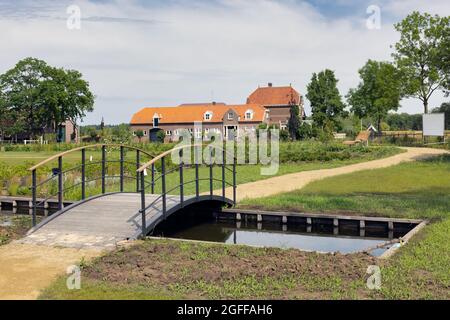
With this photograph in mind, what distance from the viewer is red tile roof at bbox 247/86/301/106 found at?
74.2m

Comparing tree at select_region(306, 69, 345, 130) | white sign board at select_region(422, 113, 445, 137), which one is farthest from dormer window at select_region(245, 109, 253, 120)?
white sign board at select_region(422, 113, 445, 137)

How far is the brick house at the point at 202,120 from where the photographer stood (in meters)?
68.1

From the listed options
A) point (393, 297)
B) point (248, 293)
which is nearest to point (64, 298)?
point (248, 293)

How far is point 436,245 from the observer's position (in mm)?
8898

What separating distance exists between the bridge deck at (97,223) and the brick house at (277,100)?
6182 cm

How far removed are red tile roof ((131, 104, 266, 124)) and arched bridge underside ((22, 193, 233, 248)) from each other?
56.1 metres

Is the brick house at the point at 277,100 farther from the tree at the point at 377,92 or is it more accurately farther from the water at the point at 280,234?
the water at the point at 280,234

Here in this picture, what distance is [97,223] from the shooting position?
35.0 feet

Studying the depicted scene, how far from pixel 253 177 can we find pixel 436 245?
13737mm

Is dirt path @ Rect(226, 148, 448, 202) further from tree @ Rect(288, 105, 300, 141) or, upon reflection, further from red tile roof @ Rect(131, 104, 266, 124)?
red tile roof @ Rect(131, 104, 266, 124)

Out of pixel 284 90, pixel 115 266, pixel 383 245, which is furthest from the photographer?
pixel 284 90

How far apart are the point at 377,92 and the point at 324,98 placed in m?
10.0

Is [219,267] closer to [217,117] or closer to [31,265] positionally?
[31,265]
